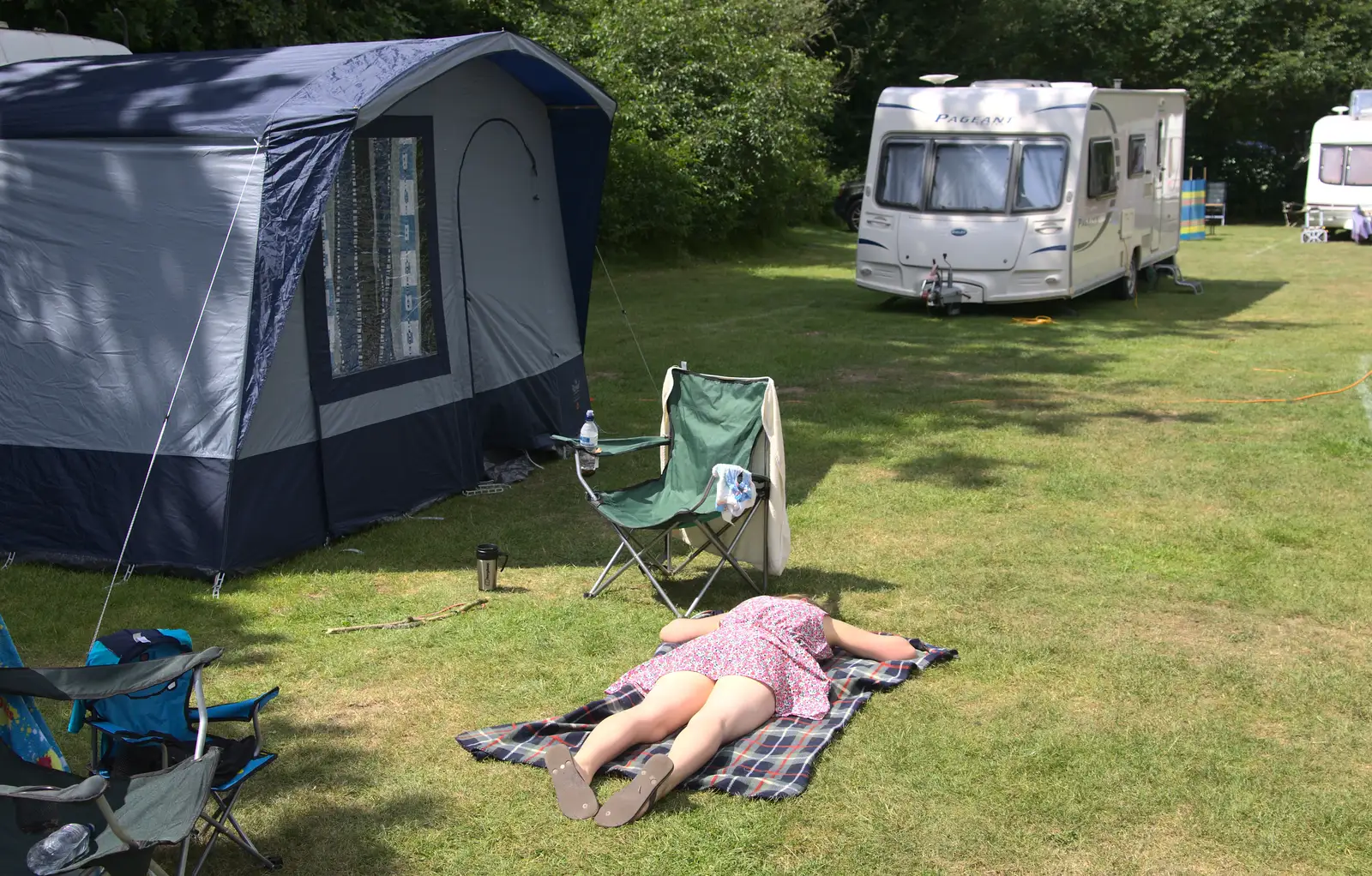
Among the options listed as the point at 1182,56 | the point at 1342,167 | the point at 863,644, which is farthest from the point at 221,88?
the point at 1182,56

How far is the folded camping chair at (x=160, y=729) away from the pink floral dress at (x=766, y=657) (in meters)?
1.22

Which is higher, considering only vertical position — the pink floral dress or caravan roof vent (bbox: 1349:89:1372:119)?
caravan roof vent (bbox: 1349:89:1372:119)

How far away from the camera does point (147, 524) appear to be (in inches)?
221

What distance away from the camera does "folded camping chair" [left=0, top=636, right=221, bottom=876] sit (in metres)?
2.67

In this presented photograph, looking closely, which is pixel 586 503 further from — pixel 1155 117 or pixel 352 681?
pixel 1155 117

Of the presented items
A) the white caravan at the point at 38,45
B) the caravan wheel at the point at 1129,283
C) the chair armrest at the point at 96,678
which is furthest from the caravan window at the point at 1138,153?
the chair armrest at the point at 96,678

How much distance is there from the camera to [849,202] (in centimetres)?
2523

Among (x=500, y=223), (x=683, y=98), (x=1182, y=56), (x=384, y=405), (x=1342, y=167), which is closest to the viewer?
(x=384, y=405)

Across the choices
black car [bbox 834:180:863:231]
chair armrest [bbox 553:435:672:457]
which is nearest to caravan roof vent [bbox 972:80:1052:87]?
chair armrest [bbox 553:435:672:457]

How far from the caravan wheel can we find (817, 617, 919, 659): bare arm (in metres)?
11.6

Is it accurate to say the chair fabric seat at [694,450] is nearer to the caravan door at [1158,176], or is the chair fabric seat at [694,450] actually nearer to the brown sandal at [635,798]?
the brown sandal at [635,798]

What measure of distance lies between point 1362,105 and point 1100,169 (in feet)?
41.7

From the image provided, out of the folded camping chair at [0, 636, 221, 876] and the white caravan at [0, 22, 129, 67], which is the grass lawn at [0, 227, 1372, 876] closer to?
the folded camping chair at [0, 636, 221, 876]

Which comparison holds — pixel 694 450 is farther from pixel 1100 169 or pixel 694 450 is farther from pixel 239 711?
pixel 1100 169
